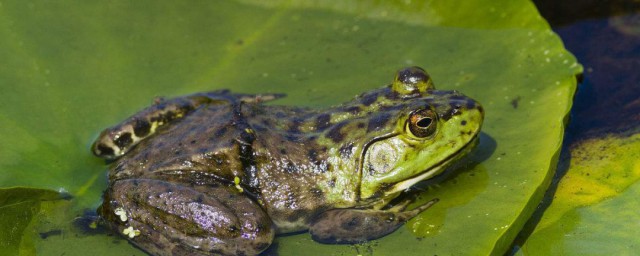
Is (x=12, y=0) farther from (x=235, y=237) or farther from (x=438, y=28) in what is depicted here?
(x=438, y=28)

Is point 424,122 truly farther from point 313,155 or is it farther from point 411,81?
point 313,155

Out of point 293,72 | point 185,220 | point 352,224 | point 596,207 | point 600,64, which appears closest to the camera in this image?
point 185,220

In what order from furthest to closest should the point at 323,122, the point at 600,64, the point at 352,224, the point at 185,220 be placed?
the point at 600,64 < the point at 323,122 < the point at 352,224 < the point at 185,220

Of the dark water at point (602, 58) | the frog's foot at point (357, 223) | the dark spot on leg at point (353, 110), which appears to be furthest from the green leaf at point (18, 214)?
the dark water at point (602, 58)

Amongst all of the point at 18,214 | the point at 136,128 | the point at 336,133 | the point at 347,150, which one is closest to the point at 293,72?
the point at 336,133

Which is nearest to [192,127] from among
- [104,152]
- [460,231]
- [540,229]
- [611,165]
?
[104,152]

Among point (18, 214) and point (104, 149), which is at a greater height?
point (104, 149)

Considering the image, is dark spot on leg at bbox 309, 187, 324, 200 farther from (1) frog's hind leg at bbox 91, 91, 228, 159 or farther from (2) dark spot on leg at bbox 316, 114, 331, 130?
(1) frog's hind leg at bbox 91, 91, 228, 159
